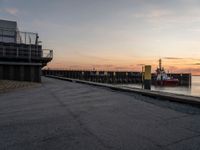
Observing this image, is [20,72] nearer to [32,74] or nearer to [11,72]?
[11,72]

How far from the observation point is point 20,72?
17281 mm

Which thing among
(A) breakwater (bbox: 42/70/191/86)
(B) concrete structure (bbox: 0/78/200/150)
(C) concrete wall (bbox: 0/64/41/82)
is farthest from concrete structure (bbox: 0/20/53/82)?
(A) breakwater (bbox: 42/70/191/86)

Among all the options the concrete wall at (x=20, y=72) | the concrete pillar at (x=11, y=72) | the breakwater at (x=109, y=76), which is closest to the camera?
the concrete wall at (x=20, y=72)

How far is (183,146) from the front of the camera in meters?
2.95

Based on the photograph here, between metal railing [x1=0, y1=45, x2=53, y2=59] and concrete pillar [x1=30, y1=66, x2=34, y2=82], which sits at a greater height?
metal railing [x1=0, y1=45, x2=53, y2=59]

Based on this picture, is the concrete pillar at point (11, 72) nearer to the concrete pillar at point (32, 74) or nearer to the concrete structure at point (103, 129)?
the concrete pillar at point (32, 74)

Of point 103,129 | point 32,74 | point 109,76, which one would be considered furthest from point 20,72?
point 109,76

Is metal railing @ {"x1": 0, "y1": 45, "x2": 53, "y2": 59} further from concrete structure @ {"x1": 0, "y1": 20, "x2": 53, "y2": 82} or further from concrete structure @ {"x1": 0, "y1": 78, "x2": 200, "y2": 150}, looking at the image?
concrete structure @ {"x1": 0, "y1": 78, "x2": 200, "y2": 150}

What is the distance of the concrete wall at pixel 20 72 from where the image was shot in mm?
16828

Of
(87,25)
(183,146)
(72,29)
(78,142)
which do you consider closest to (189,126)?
(183,146)

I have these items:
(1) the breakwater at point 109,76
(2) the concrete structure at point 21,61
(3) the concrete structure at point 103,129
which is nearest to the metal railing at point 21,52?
(2) the concrete structure at point 21,61

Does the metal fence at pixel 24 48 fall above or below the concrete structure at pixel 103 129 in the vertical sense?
above

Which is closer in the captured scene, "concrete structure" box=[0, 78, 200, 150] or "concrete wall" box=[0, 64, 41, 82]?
"concrete structure" box=[0, 78, 200, 150]

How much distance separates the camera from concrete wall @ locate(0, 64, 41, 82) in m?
16.8
